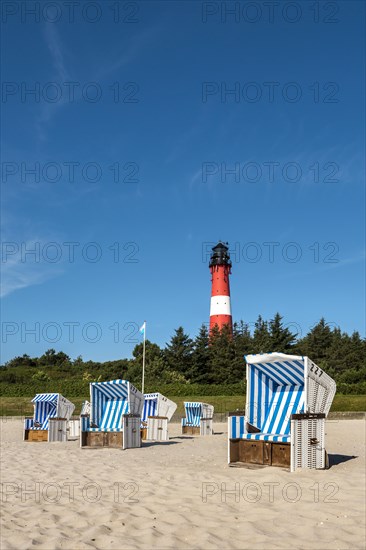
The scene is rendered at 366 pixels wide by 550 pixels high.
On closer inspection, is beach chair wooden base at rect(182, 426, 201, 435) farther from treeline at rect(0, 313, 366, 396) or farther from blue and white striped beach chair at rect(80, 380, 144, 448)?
treeline at rect(0, 313, 366, 396)

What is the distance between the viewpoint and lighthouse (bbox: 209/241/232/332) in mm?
62125

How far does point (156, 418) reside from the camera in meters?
18.0

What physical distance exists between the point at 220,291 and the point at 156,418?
44841mm

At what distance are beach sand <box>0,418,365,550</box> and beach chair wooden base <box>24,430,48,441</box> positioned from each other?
20.9 feet

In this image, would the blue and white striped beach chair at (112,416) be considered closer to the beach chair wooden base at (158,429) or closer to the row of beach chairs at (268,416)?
the row of beach chairs at (268,416)

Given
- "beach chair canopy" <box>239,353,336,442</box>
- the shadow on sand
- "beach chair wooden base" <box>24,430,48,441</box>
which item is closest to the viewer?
"beach chair canopy" <box>239,353,336,442</box>

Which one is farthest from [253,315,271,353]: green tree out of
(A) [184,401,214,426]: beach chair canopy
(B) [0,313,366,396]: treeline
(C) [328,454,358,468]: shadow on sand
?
(C) [328,454,358,468]: shadow on sand

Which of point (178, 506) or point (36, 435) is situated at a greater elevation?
point (178, 506)

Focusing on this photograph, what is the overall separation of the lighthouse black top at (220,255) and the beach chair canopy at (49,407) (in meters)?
46.3

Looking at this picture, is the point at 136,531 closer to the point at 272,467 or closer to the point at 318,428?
the point at 272,467

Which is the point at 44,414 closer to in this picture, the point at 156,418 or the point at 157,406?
the point at 157,406

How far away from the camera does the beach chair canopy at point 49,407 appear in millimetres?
18688

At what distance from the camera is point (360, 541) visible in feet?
17.3

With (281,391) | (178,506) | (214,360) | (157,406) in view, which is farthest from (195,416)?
(214,360)
